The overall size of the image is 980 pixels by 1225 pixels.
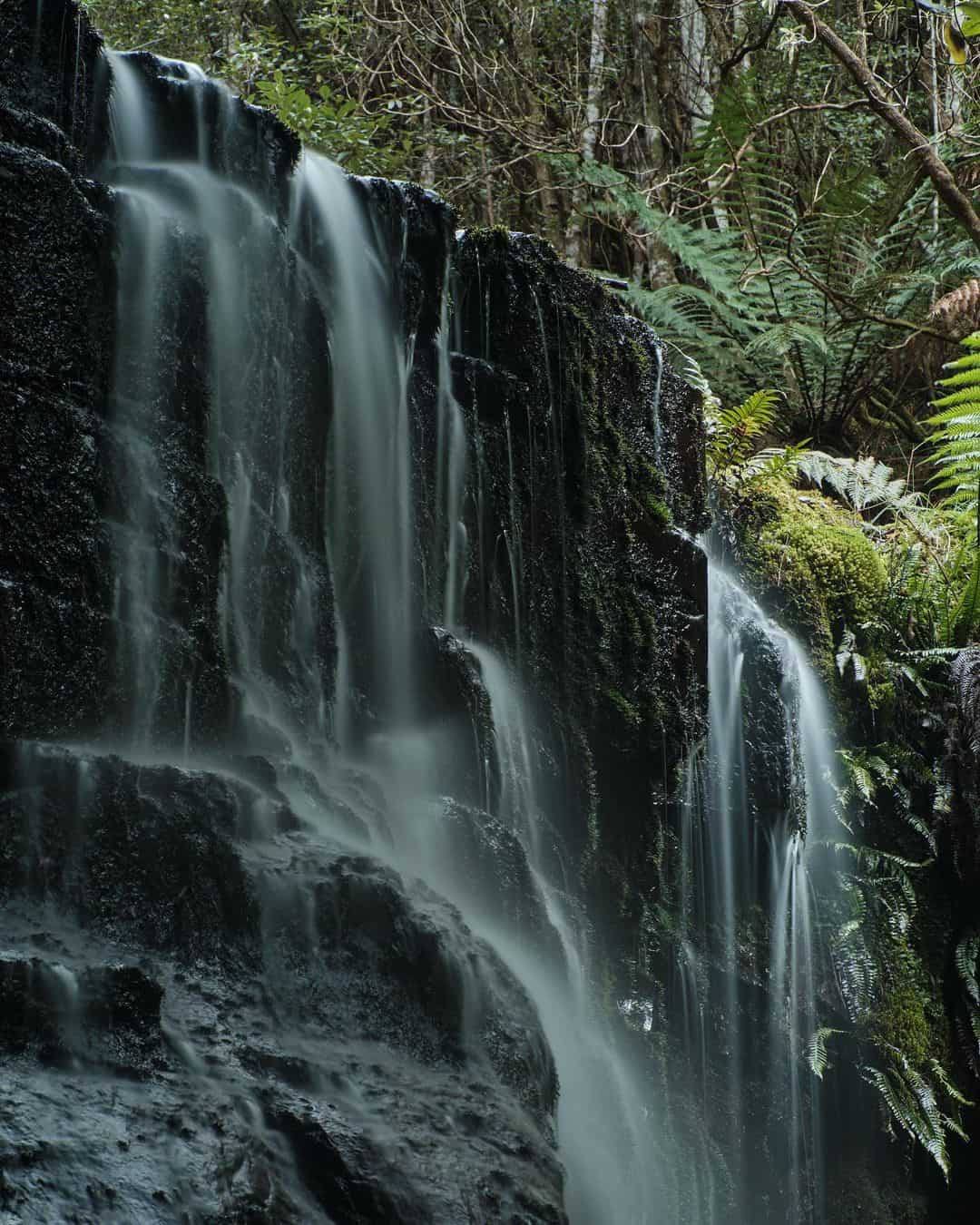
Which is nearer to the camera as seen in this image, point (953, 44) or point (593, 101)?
point (953, 44)

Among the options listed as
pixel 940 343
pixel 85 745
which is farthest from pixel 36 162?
pixel 940 343

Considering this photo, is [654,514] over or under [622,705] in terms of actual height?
over

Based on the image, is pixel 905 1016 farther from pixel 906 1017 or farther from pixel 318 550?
pixel 318 550

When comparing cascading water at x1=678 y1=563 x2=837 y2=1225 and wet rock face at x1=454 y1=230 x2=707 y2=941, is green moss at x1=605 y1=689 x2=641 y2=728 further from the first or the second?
cascading water at x1=678 y1=563 x2=837 y2=1225

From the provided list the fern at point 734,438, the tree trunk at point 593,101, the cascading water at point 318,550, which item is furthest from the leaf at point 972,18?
the tree trunk at point 593,101

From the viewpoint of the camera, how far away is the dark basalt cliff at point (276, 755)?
2215 mm

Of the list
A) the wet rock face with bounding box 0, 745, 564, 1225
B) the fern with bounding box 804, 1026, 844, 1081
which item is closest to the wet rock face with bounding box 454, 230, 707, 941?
the fern with bounding box 804, 1026, 844, 1081

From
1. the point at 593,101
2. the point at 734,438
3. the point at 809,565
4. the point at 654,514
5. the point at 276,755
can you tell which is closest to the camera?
the point at 276,755

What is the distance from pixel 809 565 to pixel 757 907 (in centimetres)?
162

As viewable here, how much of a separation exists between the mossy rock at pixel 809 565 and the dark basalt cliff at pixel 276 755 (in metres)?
0.84

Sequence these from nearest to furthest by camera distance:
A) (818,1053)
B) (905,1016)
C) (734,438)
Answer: (818,1053), (905,1016), (734,438)

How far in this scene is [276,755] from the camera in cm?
322

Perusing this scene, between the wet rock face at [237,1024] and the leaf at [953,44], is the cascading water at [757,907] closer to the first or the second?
the wet rock face at [237,1024]

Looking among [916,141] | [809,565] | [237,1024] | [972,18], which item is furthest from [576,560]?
[916,141]
